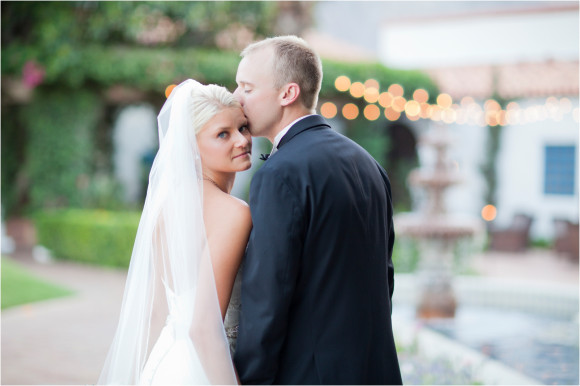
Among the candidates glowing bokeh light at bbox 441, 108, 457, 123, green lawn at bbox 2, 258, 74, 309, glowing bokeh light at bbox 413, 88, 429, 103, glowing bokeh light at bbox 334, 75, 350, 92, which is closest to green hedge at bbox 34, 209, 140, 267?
green lawn at bbox 2, 258, 74, 309

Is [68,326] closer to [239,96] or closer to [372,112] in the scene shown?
[239,96]

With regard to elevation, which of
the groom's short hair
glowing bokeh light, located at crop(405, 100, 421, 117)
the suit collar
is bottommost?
the suit collar

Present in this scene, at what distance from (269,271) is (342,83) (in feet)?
42.8

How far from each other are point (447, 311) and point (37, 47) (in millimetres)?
8995

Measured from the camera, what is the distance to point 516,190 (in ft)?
53.8

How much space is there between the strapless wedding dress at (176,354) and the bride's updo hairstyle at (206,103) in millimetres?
654

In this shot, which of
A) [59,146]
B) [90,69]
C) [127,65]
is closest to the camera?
[90,69]

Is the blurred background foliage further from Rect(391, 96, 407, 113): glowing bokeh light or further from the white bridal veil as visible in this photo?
the white bridal veil

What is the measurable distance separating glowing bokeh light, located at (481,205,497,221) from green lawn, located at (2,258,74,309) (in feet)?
36.4

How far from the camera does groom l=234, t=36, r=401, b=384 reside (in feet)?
6.63

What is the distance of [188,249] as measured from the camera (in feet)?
7.77

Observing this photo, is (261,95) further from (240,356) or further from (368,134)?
(368,134)

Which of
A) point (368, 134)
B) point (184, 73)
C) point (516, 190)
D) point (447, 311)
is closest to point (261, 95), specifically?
point (447, 311)

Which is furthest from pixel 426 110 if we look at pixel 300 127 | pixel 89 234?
pixel 300 127
